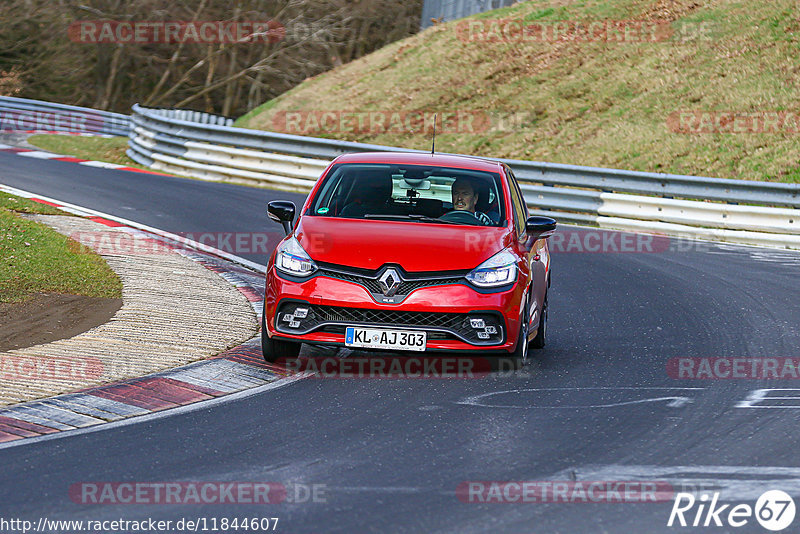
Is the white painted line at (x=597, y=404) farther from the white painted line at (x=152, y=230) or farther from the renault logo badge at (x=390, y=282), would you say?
the white painted line at (x=152, y=230)

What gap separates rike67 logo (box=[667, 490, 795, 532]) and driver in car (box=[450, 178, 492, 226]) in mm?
4098

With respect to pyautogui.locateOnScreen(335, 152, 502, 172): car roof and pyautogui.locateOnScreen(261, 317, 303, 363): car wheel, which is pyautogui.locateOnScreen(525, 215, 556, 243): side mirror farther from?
pyautogui.locateOnScreen(261, 317, 303, 363): car wheel

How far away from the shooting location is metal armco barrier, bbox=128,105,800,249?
18562 millimetres

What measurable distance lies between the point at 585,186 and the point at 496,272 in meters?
12.5

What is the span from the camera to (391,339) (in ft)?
26.7

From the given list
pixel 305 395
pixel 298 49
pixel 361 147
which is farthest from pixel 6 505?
pixel 298 49

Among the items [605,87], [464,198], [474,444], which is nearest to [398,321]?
[464,198]

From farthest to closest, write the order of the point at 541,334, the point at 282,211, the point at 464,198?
the point at 541,334, the point at 464,198, the point at 282,211

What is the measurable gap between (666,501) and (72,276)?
7607 millimetres

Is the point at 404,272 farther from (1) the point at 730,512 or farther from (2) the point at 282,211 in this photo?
(1) the point at 730,512

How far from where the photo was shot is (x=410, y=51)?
35.2m

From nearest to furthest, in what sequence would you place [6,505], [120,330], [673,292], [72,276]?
[6,505] → [120,330] → [72,276] → [673,292]

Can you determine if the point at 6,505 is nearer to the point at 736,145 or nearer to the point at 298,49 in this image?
the point at 736,145

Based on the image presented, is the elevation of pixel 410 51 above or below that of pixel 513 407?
above
